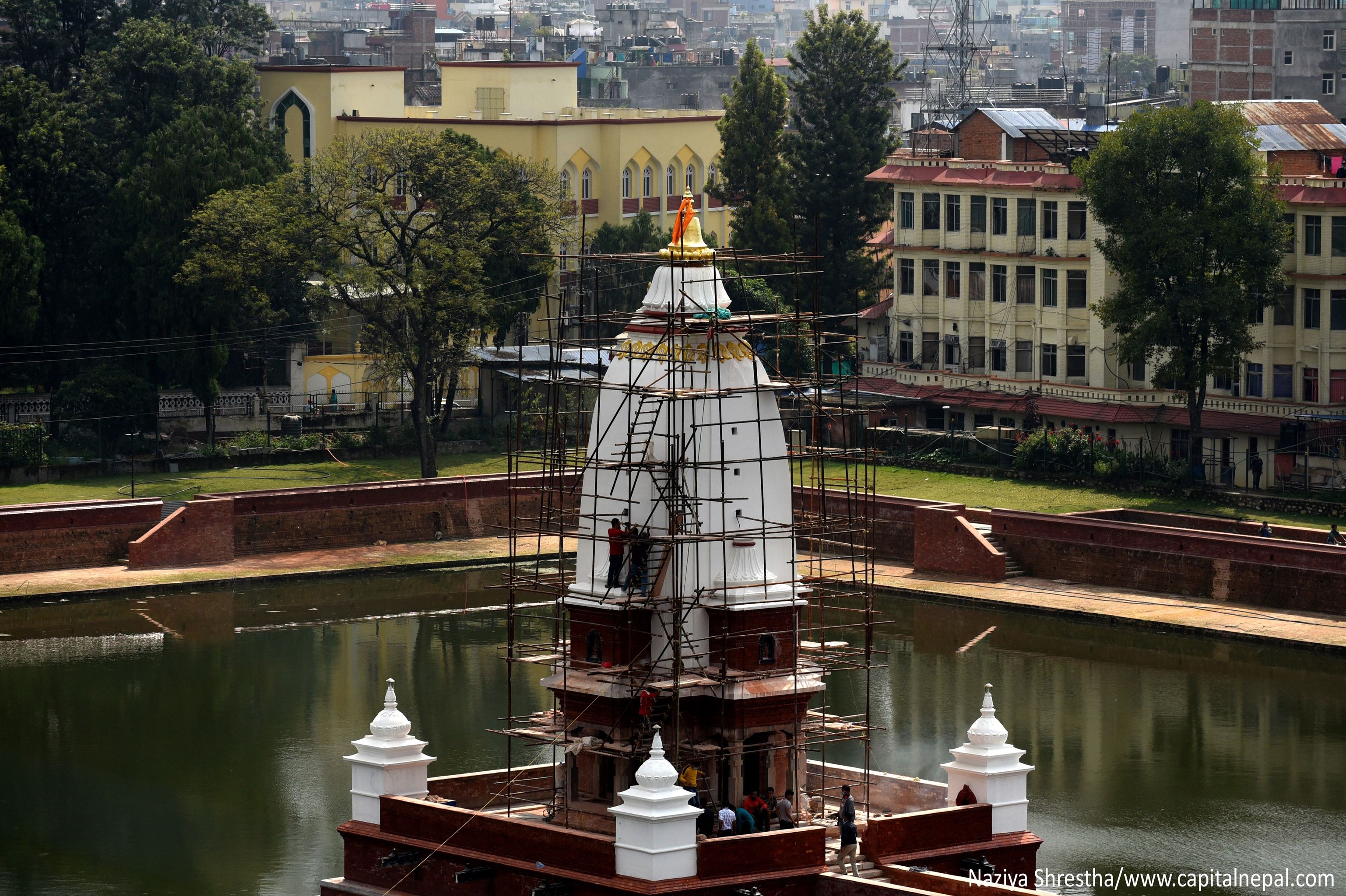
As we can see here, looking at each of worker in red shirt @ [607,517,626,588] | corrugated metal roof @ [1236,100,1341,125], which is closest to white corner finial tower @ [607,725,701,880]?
worker in red shirt @ [607,517,626,588]

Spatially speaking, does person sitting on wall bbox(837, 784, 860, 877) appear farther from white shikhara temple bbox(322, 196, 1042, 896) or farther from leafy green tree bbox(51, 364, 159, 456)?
leafy green tree bbox(51, 364, 159, 456)

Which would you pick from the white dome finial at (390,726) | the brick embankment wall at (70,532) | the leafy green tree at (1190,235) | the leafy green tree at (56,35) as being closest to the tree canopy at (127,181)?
the leafy green tree at (56,35)

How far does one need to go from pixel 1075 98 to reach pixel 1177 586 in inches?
2514

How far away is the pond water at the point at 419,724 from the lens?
1784 inches

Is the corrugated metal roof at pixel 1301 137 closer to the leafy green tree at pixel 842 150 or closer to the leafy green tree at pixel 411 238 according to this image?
the leafy green tree at pixel 842 150

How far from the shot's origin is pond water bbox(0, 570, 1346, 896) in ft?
149

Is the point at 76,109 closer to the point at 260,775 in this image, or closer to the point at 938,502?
the point at 938,502

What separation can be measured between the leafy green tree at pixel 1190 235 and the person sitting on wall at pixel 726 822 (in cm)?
4398

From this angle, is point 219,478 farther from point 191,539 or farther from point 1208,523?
point 1208,523

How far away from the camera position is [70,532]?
6988 centimetres

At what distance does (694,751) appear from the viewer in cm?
3500

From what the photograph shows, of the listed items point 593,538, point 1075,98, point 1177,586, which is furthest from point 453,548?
point 1075,98

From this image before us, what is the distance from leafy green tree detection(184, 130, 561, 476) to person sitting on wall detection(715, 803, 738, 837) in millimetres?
46309

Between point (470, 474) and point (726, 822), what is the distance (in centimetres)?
4793
